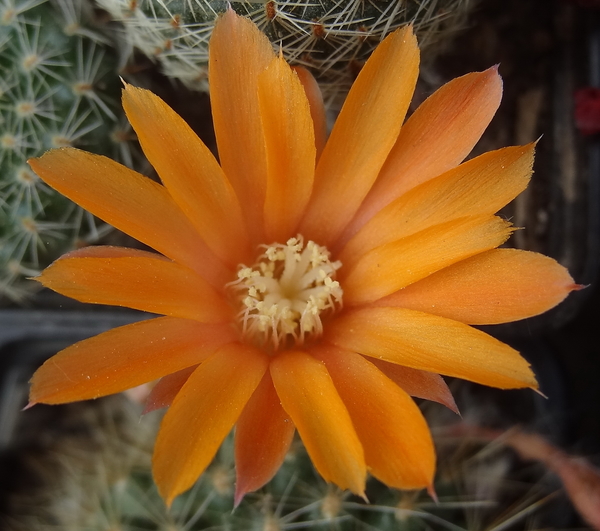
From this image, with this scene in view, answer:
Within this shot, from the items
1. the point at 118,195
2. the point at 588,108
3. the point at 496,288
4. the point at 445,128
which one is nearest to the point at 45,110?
the point at 118,195

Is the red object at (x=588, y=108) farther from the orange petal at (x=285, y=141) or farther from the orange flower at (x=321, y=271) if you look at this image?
the orange petal at (x=285, y=141)

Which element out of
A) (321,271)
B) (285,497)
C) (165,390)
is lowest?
(285,497)

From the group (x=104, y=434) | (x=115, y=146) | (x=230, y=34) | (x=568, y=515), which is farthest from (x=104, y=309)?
(x=568, y=515)

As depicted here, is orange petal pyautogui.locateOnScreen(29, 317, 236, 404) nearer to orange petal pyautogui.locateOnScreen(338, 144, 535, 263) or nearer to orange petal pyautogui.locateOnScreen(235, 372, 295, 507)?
orange petal pyautogui.locateOnScreen(235, 372, 295, 507)

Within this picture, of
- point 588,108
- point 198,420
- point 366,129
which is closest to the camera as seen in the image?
point 198,420

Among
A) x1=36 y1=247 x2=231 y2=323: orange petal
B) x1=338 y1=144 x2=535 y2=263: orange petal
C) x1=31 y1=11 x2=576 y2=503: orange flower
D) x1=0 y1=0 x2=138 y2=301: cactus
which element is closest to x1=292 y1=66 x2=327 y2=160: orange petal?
x1=31 y1=11 x2=576 y2=503: orange flower

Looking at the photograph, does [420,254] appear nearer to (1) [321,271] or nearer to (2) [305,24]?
(1) [321,271]
